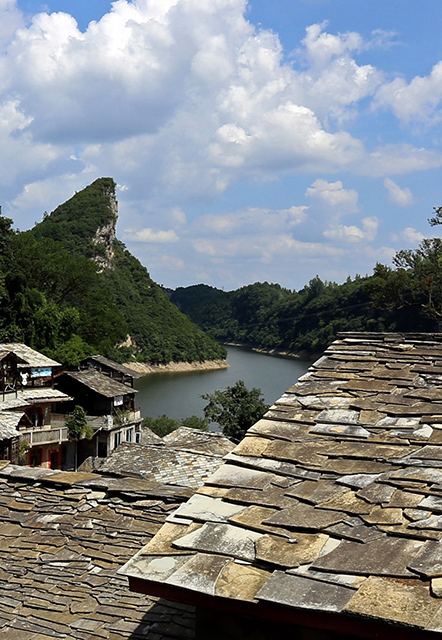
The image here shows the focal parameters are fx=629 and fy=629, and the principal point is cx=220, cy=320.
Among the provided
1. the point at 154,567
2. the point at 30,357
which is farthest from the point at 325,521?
the point at 30,357

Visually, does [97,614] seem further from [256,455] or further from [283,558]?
[283,558]

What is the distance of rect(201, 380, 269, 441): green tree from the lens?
4466cm

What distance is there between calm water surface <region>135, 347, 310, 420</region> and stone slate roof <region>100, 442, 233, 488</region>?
36.1 metres

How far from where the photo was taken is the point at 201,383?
92.4m

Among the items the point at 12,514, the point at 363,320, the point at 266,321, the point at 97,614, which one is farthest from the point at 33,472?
the point at 266,321

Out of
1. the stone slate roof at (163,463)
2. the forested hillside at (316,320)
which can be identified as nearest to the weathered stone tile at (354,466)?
the stone slate roof at (163,463)

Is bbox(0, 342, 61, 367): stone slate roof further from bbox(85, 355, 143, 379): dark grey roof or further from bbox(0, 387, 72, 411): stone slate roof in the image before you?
bbox(85, 355, 143, 379): dark grey roof

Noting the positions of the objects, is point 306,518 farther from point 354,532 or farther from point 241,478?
point 241,478

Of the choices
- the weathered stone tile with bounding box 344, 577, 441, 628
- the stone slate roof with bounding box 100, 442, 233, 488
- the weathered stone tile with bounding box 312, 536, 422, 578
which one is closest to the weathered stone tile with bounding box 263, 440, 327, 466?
the weathered stone tile with bounding box 312, 536, 422, 578

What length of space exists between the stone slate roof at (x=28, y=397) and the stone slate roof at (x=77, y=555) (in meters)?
23.3

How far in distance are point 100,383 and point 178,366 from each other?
6824 cm

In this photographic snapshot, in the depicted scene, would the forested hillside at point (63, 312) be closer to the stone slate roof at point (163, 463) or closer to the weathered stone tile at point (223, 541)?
the stone slate roof at point (163, 463)

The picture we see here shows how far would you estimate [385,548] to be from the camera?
11.9ft

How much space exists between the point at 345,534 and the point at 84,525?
3.89 m
